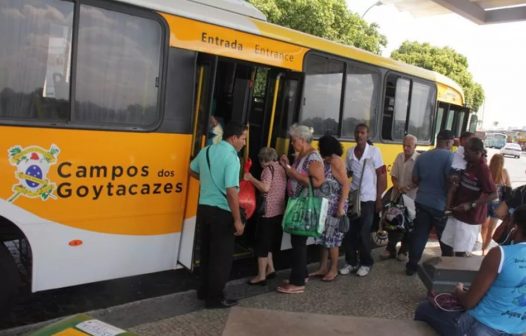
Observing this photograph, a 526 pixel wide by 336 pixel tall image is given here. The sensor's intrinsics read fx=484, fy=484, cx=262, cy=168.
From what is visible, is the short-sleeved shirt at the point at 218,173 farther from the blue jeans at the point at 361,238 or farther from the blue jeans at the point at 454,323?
the blue jeans at the point at 361,238

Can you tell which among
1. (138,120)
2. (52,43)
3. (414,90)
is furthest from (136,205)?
(414,90)

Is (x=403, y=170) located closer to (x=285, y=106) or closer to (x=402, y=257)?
(x=402, y=257)

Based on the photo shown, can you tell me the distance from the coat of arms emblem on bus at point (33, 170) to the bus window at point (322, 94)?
10.0ft

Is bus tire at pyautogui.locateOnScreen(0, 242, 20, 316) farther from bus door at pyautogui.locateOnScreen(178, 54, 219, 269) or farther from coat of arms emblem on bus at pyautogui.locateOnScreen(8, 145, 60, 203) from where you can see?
bus door at pyautogui.locateOnScreen(178, 54, 219, 269)

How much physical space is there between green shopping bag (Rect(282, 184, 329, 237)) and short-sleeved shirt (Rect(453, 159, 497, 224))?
1599 millimetres

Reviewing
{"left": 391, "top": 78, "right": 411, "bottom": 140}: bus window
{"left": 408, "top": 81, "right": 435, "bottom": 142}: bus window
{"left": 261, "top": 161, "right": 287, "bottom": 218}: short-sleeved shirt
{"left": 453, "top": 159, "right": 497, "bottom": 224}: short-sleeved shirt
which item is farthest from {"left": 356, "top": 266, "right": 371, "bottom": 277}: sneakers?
{"left": 408, "top": 81, "right": 435, "bottom": 142}: bus window

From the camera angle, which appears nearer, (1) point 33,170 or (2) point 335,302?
(1) point 33,170

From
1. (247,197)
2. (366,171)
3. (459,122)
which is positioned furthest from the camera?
(459,122)

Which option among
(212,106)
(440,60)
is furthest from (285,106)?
(440,60)

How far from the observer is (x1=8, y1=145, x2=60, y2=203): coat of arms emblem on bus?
11.5ft

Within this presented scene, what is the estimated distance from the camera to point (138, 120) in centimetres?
423

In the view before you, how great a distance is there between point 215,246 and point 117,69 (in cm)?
175

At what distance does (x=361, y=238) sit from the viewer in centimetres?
568

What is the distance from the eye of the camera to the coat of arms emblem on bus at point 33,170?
3508 millimetres
